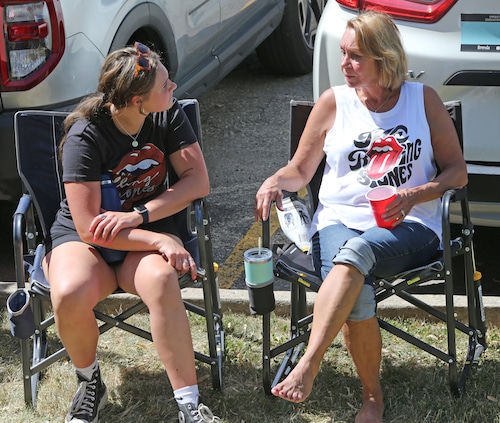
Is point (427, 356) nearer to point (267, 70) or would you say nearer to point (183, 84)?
point (183, 84)

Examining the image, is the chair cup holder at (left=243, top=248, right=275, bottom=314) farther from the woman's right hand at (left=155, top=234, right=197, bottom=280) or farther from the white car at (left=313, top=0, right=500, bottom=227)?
the white car at (left=313, top=0, right=500, bottom=227)

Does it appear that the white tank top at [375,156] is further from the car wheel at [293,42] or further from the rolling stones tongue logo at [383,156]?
the car wheel at [293,42]

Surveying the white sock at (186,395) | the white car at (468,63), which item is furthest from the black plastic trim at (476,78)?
the white sock at (186,395)

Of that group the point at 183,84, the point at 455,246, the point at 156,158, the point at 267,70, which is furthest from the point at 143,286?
the point at 267,70

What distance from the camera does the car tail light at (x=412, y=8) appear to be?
396 cm

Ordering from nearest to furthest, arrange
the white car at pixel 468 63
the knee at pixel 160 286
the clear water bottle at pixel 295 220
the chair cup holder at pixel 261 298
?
the knee at pixel 160 286 → the chair cup holder at pixel 261 298 → the clear water bottle at pixel 295 220 → the white car at pixel 468 63

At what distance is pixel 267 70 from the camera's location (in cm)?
776

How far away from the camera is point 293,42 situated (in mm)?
7391

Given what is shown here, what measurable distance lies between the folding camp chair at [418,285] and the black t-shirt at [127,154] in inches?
18.7

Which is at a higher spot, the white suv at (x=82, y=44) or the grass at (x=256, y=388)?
the white suv at (x=82, y=44)

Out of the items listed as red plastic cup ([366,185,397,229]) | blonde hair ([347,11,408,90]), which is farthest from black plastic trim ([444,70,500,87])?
red plastic cup ([366,185,397,229])

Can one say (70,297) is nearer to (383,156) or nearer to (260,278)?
(260,278)

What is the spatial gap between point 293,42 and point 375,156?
12.9 feet

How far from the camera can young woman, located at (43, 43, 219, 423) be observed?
3.39 meters
